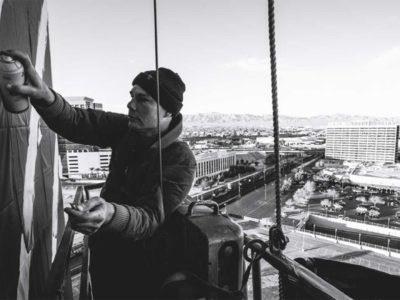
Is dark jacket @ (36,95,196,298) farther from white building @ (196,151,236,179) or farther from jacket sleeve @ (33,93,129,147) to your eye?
white building @ (196,151,236,179)

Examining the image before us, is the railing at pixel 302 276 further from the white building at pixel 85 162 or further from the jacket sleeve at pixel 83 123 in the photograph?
the white building at pixel 85 162

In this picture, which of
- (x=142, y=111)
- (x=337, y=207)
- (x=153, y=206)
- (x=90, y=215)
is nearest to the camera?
(x=90, y=215)

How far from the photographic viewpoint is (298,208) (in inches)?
1315

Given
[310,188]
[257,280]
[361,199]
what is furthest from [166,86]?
[310,188]

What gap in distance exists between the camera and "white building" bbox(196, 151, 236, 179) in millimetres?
58062

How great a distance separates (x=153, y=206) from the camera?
117 cm

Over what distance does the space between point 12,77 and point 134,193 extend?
28.9 inches

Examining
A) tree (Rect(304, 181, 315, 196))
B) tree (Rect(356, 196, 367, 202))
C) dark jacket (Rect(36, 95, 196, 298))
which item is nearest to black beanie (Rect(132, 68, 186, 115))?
dark jacket (Rect(36, 95, 196, 298))

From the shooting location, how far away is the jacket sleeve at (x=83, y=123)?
1480mm

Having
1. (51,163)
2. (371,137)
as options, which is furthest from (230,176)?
(51,163)

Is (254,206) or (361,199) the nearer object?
(254,206)

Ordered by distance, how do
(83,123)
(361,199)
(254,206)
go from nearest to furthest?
(83,123), (254,206), (361,199)

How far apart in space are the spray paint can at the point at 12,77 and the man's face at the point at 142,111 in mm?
506

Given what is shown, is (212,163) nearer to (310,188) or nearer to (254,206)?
(310,188)
